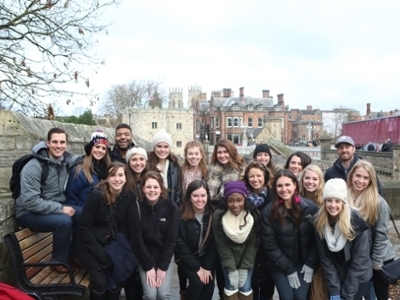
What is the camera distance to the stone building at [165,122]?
5609cm

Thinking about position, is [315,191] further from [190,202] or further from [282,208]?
[190,202]

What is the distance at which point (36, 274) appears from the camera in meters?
3.65

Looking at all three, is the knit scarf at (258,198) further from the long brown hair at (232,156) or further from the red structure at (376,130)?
the red structure at (376,130)

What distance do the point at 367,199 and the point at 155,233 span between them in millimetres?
2134

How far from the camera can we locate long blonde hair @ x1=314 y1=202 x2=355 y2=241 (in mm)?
3652

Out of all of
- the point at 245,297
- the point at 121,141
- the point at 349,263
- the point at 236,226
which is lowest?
the point at 245,297

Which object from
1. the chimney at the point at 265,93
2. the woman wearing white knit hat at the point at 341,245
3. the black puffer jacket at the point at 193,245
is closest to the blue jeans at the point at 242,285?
the black puffer jacket at the point at 193,245

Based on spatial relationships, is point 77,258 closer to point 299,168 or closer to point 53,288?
point 53,288

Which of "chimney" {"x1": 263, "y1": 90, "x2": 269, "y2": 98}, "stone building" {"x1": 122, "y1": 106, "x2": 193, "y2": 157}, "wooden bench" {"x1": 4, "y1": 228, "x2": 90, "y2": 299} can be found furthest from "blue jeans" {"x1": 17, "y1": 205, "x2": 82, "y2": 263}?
"chimney" {"x1": 263, "y1": 90, "x2": 269, "y2": 98}

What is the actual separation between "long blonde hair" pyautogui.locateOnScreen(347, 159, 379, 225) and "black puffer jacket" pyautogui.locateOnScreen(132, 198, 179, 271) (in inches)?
72.0

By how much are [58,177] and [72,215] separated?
40 centimetres

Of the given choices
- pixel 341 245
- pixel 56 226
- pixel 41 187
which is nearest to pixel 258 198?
pixel 341 245

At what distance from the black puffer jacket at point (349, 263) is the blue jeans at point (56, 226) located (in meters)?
2.35

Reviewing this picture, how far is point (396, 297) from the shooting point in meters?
4.61
